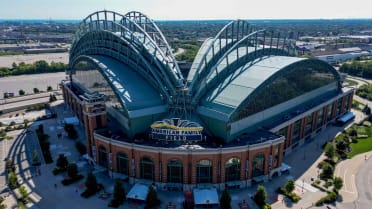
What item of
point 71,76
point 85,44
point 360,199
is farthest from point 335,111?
point 71,76

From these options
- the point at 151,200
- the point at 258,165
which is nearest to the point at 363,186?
the point at 258,165

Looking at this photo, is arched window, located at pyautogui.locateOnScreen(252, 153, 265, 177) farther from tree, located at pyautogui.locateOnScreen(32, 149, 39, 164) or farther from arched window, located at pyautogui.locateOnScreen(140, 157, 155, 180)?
tree, located at pyautogui.locateOnScreen(32, 149, 39, 164)

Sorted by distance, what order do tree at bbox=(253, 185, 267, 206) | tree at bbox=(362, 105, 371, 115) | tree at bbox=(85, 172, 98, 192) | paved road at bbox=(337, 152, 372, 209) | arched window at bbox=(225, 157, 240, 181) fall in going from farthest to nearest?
tree at bbox=(362, 105, 371, 115) < arched window at bbox=(225, 157, 240, 181) < tree at bbox=(85, 172, 98, 192) < paved road at bbox=(337, 152, 372, 209) < tree at bbox=(253, 185, 267, 206)

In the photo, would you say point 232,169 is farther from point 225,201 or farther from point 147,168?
point 147,168

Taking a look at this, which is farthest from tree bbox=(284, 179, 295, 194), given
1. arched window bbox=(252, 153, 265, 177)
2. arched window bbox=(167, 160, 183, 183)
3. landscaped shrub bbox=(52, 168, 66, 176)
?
landscaped shrub bbox=(52, 168, 66, 176)

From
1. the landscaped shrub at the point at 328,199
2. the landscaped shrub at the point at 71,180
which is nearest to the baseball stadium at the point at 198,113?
the landscaped shrub at the point at 71,180

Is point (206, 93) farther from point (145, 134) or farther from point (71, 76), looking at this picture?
point (71, 76)
